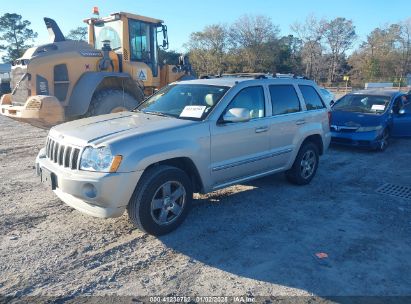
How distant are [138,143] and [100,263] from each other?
4.19 feet

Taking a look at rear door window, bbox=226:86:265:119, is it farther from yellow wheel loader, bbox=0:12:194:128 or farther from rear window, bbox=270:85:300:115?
yellow wheel loader, bbox=0:12:194:128

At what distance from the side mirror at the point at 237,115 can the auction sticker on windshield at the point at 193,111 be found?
12.5 inches

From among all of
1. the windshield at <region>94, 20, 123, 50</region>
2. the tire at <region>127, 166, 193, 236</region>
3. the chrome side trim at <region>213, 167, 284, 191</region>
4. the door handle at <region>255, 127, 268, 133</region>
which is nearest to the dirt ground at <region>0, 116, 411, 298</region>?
the tire at <region>127, 166, 193, 236</region>

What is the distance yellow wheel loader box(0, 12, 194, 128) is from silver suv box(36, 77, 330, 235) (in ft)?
10.2

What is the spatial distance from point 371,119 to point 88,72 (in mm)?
6914

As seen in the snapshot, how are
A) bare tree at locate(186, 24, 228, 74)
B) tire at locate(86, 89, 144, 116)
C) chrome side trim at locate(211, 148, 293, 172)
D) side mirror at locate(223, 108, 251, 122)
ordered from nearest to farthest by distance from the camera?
side mirror at locate(223, 108, 251, 122)
chrome side trim at locate(211, 148, 293, 172)
tire at locate(86, 89, 144, 116)
bare tree at locate(186, 24, 228, 74)

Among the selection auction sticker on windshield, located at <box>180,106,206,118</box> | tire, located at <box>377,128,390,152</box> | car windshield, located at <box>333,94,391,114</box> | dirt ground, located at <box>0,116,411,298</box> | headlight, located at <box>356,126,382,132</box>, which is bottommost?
dirt ground, located at <box>0,116,411,298</box>

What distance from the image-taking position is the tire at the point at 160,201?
13.2 feet

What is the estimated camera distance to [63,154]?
13.5ft

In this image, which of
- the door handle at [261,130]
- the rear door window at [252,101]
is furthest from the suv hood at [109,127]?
the door handle at [261,130]

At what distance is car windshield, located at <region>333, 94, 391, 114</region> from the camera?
972 centimetres

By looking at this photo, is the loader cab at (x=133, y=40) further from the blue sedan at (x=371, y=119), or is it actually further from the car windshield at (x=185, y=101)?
the blue sedan at (x=371, y=119)

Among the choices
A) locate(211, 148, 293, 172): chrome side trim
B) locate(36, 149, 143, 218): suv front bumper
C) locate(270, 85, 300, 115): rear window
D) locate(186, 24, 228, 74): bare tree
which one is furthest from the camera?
locate(186, 24, 228, 74): bare tree

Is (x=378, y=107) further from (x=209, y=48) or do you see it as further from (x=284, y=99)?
(x=209, y=48)
